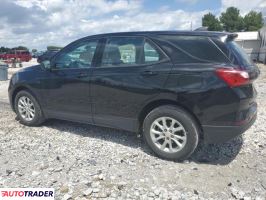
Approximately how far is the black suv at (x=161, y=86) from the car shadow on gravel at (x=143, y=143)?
370 mm

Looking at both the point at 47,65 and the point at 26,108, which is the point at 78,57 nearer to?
the point at 47,65

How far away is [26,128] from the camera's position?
18.6ft

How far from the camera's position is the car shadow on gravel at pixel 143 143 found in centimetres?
421

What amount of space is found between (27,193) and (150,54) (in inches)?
95.6

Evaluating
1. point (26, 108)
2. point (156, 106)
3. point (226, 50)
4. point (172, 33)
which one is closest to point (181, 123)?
point (156, 106)

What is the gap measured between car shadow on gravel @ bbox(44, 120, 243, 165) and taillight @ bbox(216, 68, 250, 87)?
1207mm

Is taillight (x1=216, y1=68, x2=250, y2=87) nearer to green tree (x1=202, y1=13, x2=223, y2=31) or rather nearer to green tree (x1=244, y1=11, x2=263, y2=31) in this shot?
green tree (x1=202, y1=13, x2=223, y2=31)

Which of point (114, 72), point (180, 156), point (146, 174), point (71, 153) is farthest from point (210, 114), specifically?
point (71, 153)

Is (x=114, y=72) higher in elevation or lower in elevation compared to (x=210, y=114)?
higher

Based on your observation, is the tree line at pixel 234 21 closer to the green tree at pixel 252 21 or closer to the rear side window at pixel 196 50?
the green tree at pixel 252 21

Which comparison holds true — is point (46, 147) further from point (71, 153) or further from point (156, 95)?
point (156, 95)

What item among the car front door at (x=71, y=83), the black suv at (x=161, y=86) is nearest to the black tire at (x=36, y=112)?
the car front door at (x=71, y=83)

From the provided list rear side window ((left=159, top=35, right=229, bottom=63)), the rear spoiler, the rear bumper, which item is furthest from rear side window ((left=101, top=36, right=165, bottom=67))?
the rear bumper

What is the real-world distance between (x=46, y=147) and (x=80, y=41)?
1.87m
